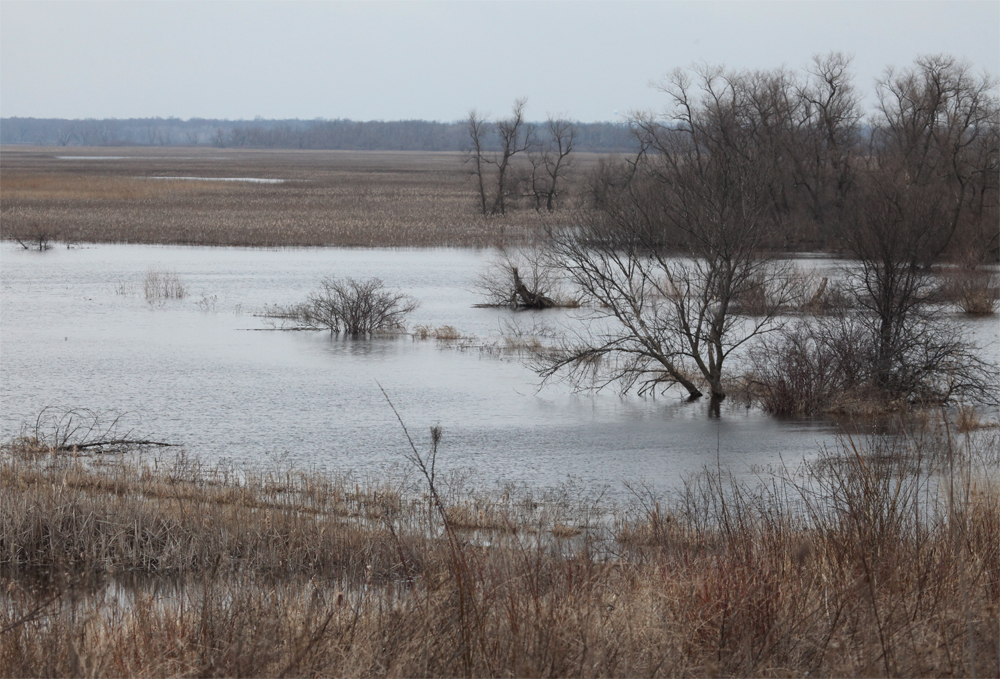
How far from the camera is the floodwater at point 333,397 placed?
19.9 meters

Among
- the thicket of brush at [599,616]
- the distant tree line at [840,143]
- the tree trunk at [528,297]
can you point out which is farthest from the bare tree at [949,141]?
the thicket of brush at [599,616]

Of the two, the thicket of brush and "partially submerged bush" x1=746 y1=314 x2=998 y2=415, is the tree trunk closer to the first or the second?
"partially submerged bush" x1=746 y1=314 x2=998 y2=415

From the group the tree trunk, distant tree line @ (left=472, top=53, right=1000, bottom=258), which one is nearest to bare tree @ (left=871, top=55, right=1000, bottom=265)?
distant tree line @ (left=472, top=53, right=1000, bottom=258)

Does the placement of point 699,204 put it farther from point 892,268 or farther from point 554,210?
point 554,210

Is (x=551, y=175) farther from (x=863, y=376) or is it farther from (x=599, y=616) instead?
(x=599, y=616)

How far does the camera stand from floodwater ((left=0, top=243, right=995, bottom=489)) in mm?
19906

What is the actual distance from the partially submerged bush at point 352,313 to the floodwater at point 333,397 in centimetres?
121

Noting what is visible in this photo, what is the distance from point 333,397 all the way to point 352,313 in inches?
394

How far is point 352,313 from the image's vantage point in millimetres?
35125

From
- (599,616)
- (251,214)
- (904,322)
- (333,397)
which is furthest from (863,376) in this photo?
(251,214)

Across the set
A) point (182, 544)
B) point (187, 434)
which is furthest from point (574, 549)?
point (187, 434)

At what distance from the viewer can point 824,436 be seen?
22.0 m

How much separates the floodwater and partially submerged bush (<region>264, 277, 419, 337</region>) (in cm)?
121

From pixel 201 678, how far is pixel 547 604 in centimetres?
240
